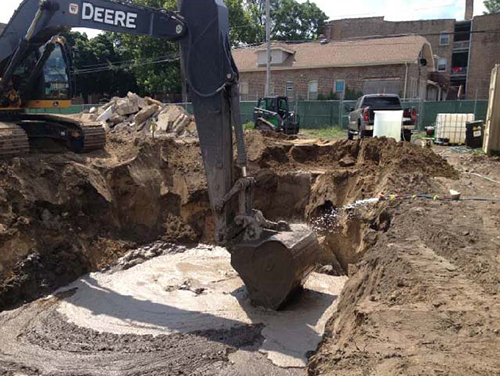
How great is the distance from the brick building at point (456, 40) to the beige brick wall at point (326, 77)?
908cm

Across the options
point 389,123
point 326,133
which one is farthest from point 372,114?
point 326,133

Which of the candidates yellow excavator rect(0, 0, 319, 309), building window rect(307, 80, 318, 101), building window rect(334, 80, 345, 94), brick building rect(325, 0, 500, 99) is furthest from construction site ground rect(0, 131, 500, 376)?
brick building rect(325, 0, 500, 99)

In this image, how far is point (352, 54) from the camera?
3066 cm

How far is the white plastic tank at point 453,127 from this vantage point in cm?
1647

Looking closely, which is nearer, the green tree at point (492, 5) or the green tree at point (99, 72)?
the green tree at point (99, 72)

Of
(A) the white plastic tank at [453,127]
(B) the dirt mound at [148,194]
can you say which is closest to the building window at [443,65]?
(A) the white plastic tank at [453,127]

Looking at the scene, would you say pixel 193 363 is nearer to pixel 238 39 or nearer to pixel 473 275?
pixel 473 275

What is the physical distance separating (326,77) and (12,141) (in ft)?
82.5

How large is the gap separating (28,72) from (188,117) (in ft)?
38.8

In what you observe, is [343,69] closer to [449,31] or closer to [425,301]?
[449,31]

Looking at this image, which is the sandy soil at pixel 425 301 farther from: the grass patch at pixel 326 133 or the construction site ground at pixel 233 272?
the grass patch at pixel 326 133

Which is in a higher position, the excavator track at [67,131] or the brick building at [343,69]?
the brick building at [343,69]

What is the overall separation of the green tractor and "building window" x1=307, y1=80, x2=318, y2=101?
36.2 ft

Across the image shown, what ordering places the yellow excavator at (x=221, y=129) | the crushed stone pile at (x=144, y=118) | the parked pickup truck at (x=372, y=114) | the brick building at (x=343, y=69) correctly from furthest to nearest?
the brick building at (x=343, y=69) < the crushed stone pile at (x=144, y=118) < the parked pickup truck at (x=372, y=114) < the yellow excavator at (x=221, y=129)
